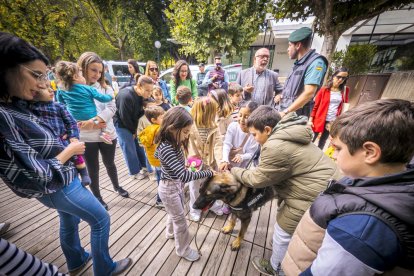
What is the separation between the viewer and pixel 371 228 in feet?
2.31

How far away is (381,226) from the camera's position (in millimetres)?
696


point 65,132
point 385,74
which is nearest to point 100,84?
point 65,132

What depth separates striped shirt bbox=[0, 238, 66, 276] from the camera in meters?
0.70

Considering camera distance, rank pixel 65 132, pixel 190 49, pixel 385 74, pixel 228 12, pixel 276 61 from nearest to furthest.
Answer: pixel 65 132
pixel 385 74
pixel 228 12
pixel 190 49
pixel 276 61

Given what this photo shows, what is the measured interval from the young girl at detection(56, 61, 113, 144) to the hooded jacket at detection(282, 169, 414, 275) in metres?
2.65

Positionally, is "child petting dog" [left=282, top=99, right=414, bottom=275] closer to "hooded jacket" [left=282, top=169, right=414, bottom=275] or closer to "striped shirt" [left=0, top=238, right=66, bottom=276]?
"hooded jacket" [left=282, top=169, right=414, bottom=275]

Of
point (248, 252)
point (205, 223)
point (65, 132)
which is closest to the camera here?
point (65, 132)

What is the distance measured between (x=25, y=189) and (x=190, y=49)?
11.7 meters

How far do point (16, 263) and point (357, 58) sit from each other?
13291mm

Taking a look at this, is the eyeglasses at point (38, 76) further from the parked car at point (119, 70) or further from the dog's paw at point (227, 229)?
the parked car at point (119, 70)

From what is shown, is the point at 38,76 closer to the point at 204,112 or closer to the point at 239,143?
the point at 204,112

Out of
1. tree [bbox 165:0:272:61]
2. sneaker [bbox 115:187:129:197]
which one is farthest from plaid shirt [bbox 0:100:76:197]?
tree [bbox 165:0:272:61]

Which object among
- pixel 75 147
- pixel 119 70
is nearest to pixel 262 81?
pixel 75 147

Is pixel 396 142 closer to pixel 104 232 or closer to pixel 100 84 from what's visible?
pixel 104 232
